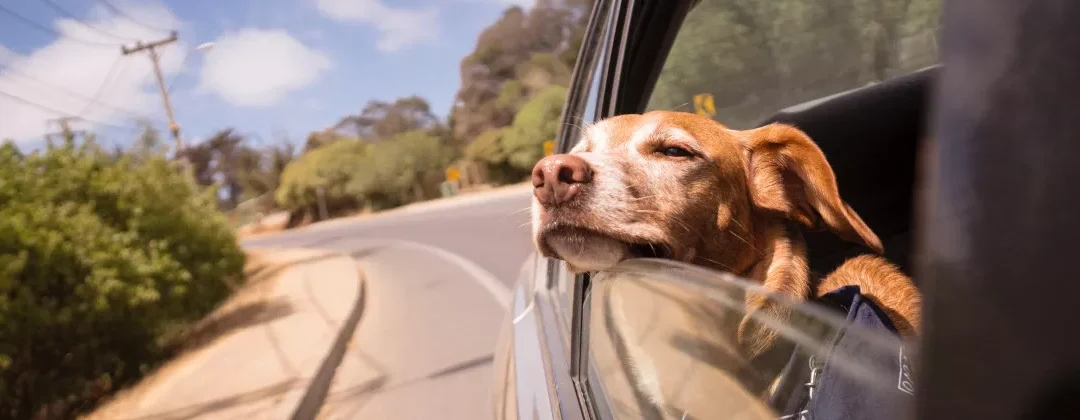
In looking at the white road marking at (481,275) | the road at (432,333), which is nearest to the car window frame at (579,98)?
the road at (432,333)

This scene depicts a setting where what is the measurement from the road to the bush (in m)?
2.76

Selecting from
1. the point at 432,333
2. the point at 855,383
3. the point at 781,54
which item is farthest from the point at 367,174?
the point at 855,383

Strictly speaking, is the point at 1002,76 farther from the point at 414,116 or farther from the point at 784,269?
the point at 414,116

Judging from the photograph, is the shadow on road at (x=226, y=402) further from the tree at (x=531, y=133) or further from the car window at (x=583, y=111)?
the tree at (x=531, y=133)

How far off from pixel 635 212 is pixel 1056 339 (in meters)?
1.39

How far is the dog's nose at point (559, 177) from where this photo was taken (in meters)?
1.69

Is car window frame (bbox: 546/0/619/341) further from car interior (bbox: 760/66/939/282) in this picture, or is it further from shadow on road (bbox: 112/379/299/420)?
shadow on road (bbox: 112/379/299/420)

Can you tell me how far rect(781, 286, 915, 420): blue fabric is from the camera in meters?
0.66

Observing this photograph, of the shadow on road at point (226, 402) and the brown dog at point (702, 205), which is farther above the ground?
the brown dog at point (702, 205)

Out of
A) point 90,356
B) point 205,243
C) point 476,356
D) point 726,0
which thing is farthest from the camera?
point 205,243

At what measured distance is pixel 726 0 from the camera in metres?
2.73

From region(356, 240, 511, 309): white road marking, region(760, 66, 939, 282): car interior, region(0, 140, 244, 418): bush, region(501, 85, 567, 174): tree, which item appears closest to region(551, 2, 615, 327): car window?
region(760, 66, 939, 282): car interior

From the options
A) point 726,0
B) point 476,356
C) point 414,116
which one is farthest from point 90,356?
point 414,116

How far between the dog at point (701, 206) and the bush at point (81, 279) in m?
6.53
